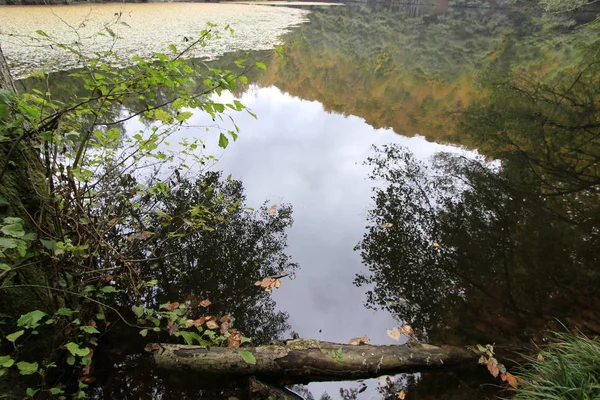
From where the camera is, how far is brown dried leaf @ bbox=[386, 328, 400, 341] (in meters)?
3.38

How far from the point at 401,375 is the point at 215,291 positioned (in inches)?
85.1

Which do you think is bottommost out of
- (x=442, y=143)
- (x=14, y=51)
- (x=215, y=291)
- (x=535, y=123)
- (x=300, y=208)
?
(x=215, y=291)

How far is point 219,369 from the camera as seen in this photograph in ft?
8.59

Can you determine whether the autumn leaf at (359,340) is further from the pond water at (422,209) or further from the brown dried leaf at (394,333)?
the brown dried leaf at (394,333)

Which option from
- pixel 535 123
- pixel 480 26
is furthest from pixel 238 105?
pixel 480 26

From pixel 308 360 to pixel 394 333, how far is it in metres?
1.20

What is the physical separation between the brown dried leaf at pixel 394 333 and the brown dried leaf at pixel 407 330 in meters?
0.05

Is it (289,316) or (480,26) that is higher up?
(480,26)

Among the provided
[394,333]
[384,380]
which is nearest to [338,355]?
[384,380]

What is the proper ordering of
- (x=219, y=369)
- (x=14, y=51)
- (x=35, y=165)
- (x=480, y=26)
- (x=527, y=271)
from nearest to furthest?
(x=35, y=165) < (x=219, y=369) < (x=527, y=271) < (x=14, y=51) < (x=480, y=26)

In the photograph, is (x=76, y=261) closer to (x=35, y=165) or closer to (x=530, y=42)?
(x=35, y=165)

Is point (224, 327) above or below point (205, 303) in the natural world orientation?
below

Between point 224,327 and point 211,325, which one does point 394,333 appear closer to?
point 224,327

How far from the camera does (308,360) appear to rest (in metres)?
2.69
